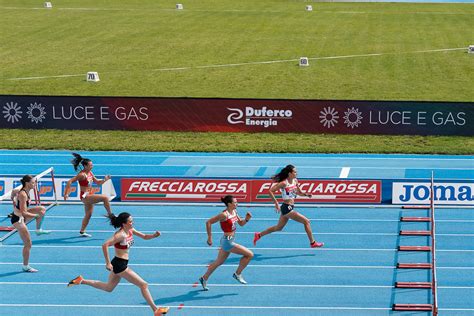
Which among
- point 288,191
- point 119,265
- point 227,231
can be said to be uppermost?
point 288,191

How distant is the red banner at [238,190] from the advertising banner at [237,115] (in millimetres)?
7725

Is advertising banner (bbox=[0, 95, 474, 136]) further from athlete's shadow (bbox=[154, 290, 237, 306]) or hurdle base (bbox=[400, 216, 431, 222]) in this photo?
athlete's shadow (bbox=[154, 290, 237, 306])

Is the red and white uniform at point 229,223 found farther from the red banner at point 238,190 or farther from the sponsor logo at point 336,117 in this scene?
the sponsor logo at point 336,117

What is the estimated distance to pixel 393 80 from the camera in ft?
131

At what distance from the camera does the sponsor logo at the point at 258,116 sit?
31281 mm

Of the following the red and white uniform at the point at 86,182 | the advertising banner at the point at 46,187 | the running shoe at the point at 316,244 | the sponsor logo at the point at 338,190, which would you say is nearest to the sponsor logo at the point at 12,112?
the advertising banner at the point at 46,187

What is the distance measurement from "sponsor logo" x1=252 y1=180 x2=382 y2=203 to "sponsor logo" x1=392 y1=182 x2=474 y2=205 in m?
0.47

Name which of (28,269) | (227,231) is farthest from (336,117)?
(28,269)

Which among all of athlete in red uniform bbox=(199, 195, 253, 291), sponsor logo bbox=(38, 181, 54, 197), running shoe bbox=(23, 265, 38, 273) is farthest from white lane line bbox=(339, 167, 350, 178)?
running shoe bbox=(23, 265, 38, 273)

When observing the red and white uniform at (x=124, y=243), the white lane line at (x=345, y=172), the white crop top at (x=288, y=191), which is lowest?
the red and white uniform at (x=124, y=243)

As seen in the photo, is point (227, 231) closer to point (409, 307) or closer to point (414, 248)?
point (409, 307)

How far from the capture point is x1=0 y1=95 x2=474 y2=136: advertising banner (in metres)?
30.5

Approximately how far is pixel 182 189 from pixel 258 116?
8724 millimetres

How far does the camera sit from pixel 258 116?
31.5m
